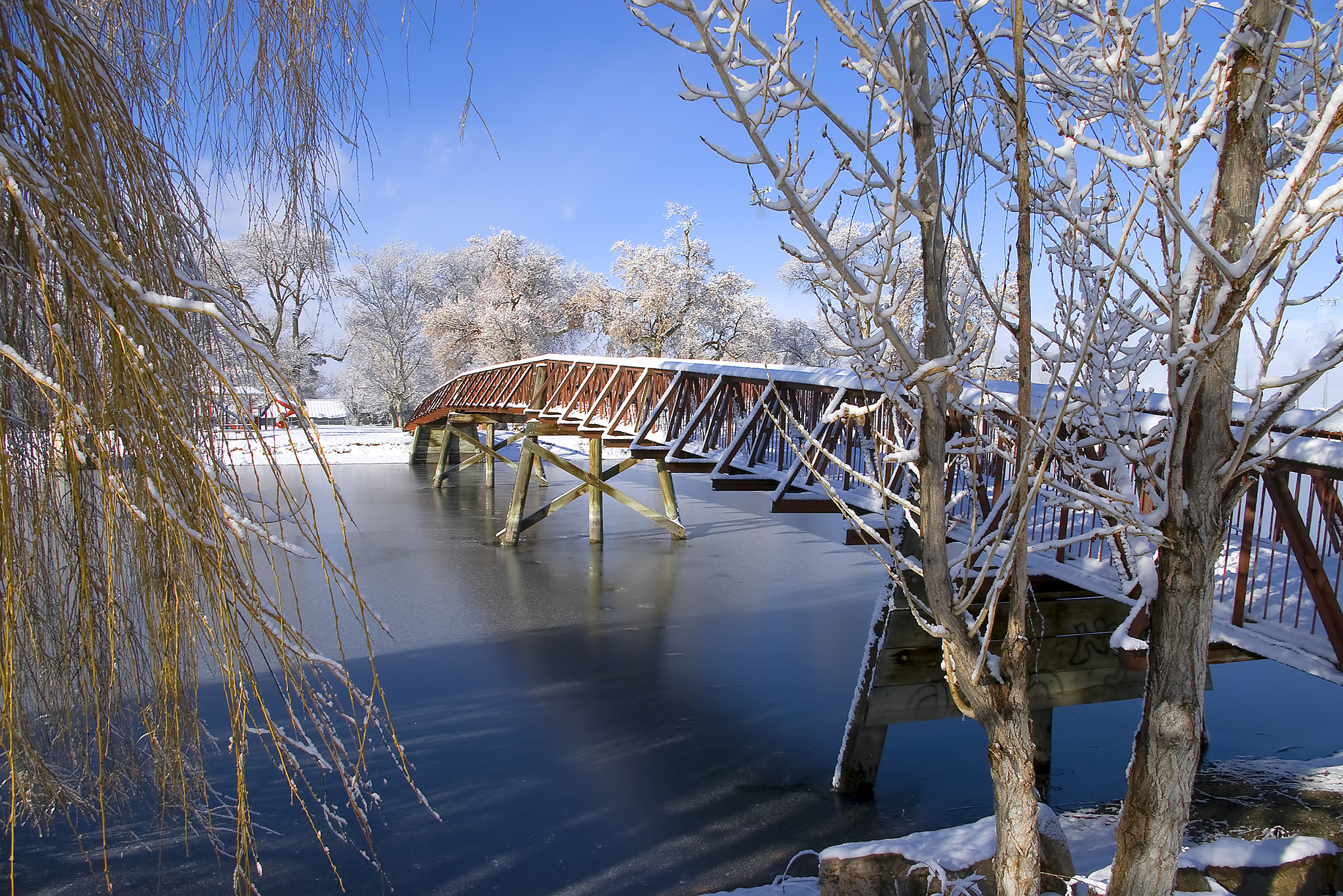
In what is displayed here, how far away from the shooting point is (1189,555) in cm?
254

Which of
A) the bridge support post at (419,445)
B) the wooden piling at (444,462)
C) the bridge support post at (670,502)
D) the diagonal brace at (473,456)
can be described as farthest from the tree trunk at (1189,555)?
the bridge support post at (419,445)

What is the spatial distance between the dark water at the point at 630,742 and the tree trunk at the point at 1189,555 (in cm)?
305

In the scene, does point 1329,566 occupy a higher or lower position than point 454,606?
higher

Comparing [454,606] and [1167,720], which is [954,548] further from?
[454,606]

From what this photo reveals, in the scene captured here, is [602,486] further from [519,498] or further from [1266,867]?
Answer: [1266,867]

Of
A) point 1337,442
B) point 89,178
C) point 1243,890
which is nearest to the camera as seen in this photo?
point 89,178

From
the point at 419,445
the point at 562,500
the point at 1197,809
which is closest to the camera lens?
the point at 1197,809

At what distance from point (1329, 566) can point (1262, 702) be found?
4284 mm

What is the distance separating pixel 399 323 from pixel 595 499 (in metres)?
31.0

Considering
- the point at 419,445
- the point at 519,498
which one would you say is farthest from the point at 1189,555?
the point at 419,445

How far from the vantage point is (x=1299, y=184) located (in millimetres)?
2090

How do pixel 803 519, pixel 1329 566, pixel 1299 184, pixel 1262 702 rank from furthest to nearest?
1. pixel 803 519
2. pixel 1262 702
3. pixel 1329 566
4. pixel 1299 184

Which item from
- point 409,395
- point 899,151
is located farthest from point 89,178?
point 409,395

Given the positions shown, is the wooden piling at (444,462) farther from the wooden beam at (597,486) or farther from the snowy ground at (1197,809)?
the snowy ground at (1197,809)
